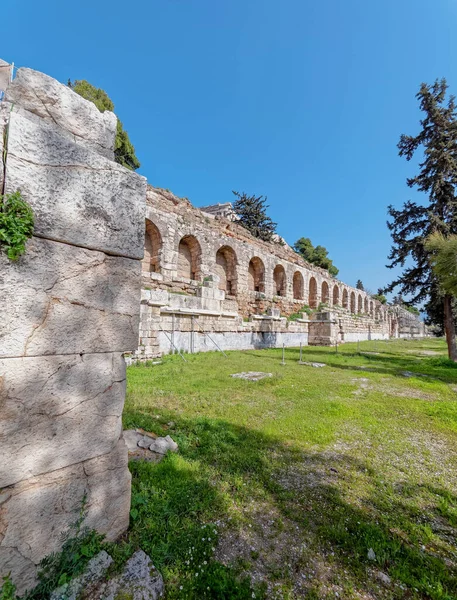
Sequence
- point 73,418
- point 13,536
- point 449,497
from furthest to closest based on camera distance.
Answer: point 449,497 → point 73,418 → point 13,536

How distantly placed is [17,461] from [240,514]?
4.99 feet

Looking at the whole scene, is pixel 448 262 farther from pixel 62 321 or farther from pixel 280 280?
pixel 62 321

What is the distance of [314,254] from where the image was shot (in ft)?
116

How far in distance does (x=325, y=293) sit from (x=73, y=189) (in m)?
23.1

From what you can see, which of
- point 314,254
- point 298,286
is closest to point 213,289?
point 298,286

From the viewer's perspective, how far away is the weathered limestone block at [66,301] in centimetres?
128

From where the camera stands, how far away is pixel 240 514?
195 centimetres

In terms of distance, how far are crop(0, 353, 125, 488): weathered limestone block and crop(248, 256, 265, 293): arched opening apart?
14.3 meters

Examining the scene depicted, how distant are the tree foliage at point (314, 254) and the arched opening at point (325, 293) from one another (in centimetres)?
1245

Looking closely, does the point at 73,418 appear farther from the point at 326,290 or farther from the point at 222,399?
the point at 326,290

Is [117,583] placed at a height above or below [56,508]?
below

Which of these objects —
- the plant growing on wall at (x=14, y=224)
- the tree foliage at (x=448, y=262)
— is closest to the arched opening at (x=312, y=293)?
the tree foliage at (x=448, y=262)

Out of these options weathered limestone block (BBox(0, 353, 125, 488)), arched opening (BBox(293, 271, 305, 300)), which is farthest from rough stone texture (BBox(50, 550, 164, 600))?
arched opening (BBox(293, 271, 305, 300))

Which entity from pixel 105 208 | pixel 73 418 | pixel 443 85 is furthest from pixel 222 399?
pixel 443 85
